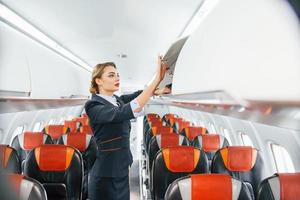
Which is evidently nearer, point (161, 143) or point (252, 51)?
point (252, 51)

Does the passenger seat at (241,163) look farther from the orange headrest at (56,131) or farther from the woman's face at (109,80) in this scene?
the orange headrest at (56,131)

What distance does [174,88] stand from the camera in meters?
2.78

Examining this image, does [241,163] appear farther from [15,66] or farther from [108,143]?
[15,66]

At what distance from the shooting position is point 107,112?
2477 millimetres

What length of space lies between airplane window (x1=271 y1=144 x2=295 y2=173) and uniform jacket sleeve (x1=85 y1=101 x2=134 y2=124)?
2629 mm

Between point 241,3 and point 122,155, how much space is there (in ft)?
6.19

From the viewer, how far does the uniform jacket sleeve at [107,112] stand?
7.92 feet

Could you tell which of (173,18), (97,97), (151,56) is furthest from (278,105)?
(151,56)

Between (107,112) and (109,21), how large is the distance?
109 inches

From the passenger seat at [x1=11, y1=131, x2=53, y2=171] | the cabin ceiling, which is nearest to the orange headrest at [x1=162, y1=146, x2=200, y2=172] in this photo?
the cabin ceiling

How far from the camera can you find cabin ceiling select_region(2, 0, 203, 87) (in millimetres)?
4066

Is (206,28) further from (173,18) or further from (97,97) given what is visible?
(173,18)

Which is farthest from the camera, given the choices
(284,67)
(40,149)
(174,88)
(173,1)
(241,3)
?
(173,1)

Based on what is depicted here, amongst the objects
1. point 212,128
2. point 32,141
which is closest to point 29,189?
point 32,141
